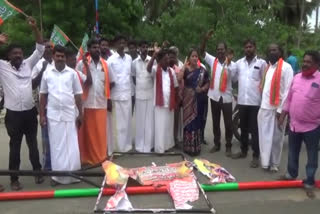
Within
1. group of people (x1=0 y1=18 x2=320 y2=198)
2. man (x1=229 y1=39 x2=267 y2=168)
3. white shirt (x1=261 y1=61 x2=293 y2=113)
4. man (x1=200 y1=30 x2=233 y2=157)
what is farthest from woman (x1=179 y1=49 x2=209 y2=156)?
white shirt (x1=261 y1=61 x2=293 y2=113)

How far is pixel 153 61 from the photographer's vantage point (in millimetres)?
7414

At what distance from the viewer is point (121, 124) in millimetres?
7723

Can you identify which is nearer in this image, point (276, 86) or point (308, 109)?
point (308, 109)

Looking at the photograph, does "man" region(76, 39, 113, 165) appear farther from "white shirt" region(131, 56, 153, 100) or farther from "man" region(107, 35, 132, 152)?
"white shirt" region(131, 56, 153, 100)

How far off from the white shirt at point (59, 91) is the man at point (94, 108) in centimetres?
82

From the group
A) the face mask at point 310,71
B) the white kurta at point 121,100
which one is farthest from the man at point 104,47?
the face mask at point 310,71

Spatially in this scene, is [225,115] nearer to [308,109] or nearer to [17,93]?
[308,109]

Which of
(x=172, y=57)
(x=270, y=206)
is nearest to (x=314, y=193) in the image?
(x=270, y=206)

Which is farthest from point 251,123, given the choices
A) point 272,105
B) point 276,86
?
point 276,86

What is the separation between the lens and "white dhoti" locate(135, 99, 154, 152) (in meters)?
7.71

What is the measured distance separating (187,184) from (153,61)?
2.63m

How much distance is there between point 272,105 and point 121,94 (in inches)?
103

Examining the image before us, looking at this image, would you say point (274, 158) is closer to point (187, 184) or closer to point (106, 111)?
point (187, 184)

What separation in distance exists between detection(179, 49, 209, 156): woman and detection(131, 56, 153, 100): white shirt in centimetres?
57
